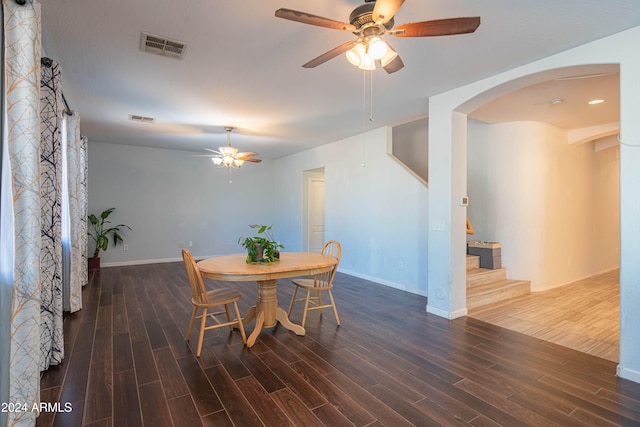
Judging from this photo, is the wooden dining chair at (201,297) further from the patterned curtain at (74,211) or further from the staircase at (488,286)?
the staircase at (488,286)

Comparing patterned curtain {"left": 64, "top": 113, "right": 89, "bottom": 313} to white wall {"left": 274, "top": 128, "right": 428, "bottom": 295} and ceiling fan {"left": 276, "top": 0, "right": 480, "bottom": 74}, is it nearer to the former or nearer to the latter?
ceiling fan {"left": 276, "top": 0, "right": 480, "bottom": 74}

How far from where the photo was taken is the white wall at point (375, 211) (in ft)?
15.6

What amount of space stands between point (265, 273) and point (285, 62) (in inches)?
75.2

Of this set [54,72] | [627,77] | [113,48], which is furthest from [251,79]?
[627,77]

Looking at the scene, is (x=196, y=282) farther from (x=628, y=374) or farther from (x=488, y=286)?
(x=488, y=286)

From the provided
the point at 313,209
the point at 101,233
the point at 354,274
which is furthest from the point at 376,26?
the point at 101,233

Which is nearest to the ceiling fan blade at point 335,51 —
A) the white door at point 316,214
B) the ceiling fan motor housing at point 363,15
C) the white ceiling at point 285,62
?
the ceiling fan motor housing at point 363,15

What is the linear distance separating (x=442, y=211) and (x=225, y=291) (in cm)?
254

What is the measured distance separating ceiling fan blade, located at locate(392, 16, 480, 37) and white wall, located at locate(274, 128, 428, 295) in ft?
10.1

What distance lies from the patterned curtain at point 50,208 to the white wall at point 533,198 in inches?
219

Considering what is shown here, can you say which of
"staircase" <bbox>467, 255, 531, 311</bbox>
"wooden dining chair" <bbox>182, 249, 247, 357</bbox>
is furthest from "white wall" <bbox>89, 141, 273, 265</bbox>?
"staircase" <bbox>467, 255, 531, 311</bbox>

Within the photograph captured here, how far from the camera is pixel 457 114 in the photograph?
3584mm

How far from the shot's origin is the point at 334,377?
2320 millimetres

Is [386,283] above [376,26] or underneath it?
underneath
